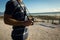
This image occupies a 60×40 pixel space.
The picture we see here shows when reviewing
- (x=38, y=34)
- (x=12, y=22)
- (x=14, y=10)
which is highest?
(x=14, y=10)

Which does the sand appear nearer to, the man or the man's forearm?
the man

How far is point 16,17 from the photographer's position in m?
2.16

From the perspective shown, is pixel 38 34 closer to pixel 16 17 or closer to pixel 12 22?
pixel 16 17

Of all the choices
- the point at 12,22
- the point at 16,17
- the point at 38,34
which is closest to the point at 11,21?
the point at 12,22

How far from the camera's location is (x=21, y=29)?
2184 mm

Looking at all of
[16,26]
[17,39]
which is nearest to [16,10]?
[16,26]

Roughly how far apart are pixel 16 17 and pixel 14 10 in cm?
9

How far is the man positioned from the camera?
80.8 inches

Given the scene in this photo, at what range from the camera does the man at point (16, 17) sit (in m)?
2.05

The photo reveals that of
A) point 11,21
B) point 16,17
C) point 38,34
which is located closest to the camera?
point 11,21

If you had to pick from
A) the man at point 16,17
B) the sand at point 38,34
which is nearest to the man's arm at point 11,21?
the man at point 16,17

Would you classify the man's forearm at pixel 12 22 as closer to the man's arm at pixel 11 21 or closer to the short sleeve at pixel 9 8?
the man's arm at pixel 11 21

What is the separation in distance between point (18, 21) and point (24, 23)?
8 centimetres

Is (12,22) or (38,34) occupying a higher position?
(12,22)
